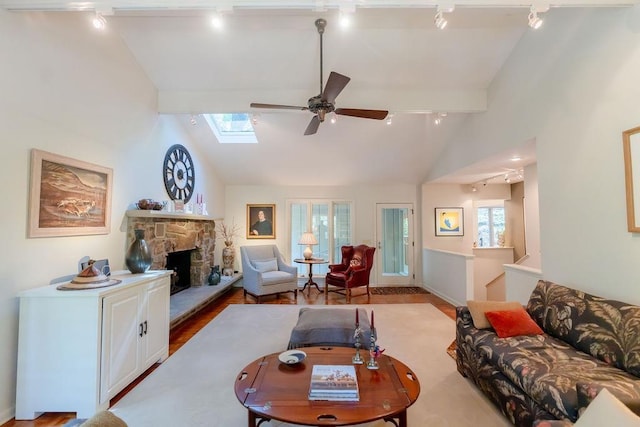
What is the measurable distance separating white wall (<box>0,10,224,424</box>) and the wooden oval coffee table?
1921mm

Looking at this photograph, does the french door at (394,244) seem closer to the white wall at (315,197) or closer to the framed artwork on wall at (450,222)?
the white wall at (315,197)

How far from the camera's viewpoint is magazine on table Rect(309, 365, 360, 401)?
1.69 m

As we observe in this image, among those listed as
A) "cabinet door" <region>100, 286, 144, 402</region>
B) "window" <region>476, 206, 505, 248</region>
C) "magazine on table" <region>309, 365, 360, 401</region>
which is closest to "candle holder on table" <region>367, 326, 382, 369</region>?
"magazine on table" <region>309, 365, 360, 401</region>

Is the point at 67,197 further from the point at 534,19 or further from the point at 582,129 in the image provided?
the point at 582,129

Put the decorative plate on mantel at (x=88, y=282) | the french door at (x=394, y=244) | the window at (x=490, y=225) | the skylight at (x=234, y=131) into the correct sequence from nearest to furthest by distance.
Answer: the decorative plate on mantel at (x=88, y=282)
the skylight at (x=234, y=131)
the french door at (x=394, y=244)
the window at (x=490, y=225)

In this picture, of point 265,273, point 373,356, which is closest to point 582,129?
point 373,356

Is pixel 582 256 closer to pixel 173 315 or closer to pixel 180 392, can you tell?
pixel 180 392

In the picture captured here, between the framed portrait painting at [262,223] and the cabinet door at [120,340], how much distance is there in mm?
4108

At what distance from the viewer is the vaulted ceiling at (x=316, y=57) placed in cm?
294

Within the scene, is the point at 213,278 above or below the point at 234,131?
below

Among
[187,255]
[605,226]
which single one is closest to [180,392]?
[187,255]

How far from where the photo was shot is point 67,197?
104 inches

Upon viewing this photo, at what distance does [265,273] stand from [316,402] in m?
4.05

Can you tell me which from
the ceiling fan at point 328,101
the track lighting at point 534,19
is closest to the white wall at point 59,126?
the ceiling fan at point 328,101
